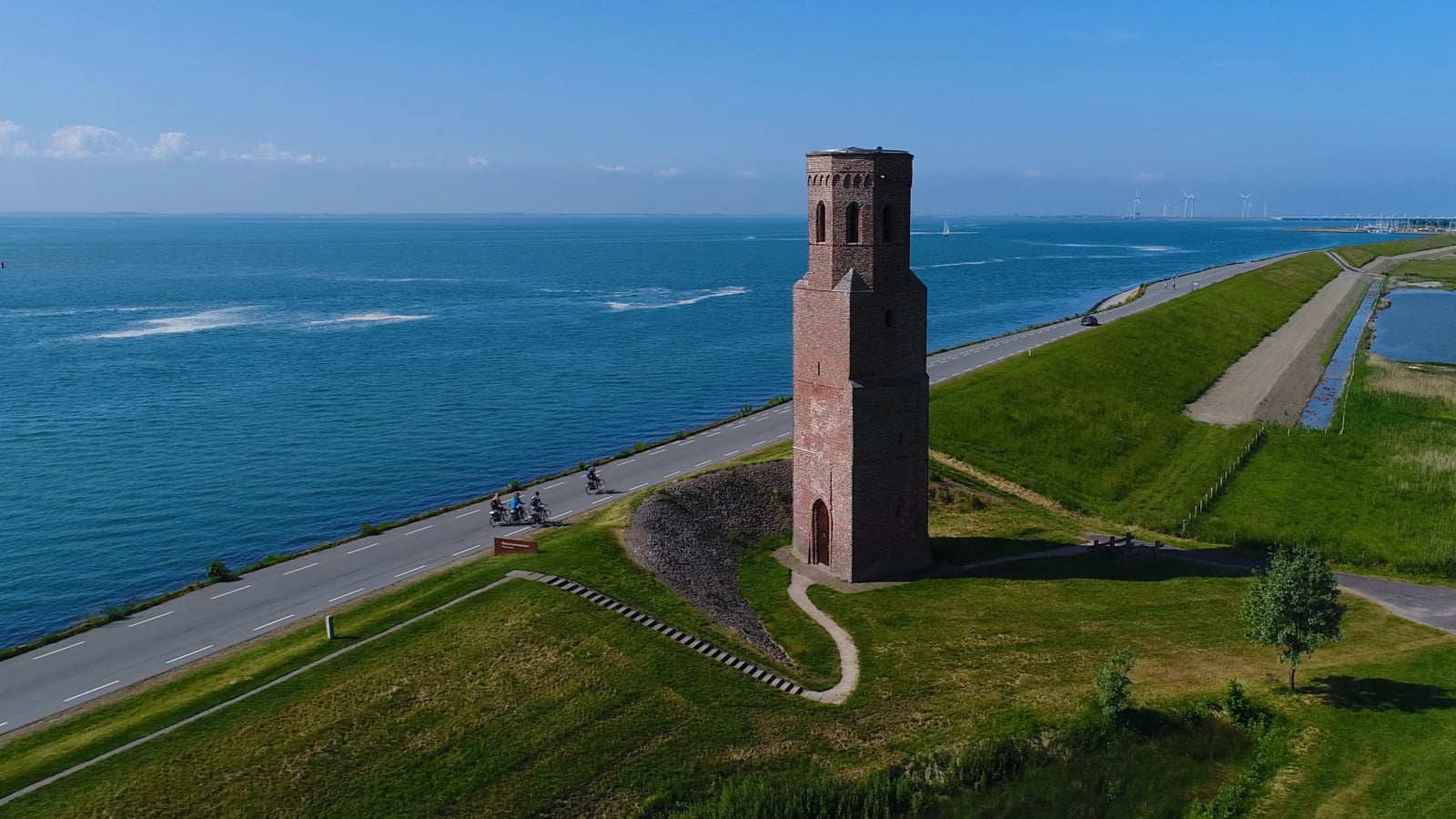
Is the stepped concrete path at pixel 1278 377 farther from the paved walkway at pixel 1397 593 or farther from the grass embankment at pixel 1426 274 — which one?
the grass embankment at pixel 1426 274

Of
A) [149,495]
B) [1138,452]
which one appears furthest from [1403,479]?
[149,495]

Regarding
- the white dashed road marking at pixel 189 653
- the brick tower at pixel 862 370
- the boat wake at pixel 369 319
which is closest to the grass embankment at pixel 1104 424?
the brick tower at pixel 862 370

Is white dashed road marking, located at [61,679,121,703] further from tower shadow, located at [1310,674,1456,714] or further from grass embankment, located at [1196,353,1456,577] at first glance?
grass embankment, located at [1196,353,1456,577]

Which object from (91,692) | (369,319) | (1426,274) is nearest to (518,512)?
(91,692)

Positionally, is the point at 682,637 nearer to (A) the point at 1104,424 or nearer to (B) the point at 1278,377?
(A) the point at 1104,424

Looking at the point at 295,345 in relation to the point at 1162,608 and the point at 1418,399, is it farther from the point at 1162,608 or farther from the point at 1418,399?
the point at 1418,399

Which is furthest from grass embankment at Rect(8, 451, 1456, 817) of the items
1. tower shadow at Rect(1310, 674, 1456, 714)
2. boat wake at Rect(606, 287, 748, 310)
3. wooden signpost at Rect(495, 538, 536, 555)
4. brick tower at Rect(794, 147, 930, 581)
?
boat wake at Rect(606, 287, 748, 310)
